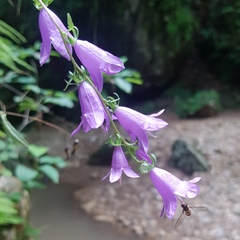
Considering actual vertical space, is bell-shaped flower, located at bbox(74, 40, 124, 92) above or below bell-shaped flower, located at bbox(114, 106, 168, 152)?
above

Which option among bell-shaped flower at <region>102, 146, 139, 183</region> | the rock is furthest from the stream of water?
bell-shaped flower at <region>102, 146, 139, 183</region>

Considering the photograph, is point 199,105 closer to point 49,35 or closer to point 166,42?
point 166,42

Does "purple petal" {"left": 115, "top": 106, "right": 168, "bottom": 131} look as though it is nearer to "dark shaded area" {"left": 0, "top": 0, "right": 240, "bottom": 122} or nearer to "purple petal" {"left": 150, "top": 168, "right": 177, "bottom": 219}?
"purple petal" {"left": 150, "top": 168, "right": 177, "bottom": 219}

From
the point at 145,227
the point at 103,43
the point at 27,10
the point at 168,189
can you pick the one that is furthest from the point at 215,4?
the point at 168,189

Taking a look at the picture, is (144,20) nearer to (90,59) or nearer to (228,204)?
(228,204)

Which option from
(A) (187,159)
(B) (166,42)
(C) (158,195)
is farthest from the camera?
(B) (166,42)

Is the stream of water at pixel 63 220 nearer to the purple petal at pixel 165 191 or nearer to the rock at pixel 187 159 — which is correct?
the rock at pixel 187 159

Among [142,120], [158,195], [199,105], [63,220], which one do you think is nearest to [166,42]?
[199,105]
